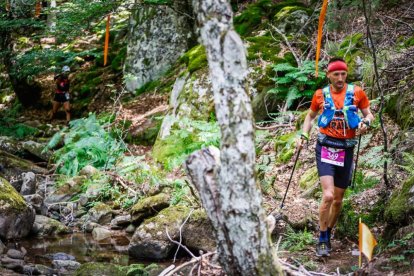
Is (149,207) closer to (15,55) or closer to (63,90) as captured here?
(63,90)

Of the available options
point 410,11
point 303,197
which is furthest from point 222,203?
point 410,11

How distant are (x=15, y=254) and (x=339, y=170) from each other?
15.2ft

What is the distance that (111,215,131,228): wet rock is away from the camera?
8.48m

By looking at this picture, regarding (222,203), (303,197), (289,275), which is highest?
(222,203)

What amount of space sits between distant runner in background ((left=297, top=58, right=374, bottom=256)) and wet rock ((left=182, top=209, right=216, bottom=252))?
178cm

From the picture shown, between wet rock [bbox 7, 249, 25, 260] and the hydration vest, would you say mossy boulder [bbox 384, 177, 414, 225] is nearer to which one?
the hydration vest

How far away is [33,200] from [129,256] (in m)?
2.87

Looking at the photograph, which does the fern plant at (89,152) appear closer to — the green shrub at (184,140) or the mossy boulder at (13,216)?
the green shrub at (184,140)

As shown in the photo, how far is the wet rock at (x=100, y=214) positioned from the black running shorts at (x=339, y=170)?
4.74m

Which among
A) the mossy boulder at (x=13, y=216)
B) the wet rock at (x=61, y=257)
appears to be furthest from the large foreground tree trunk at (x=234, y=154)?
the mossy boulder at (x=13, y=216)

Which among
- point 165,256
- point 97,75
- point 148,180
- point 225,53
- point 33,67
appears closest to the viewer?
point 225,53

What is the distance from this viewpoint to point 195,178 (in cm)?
365

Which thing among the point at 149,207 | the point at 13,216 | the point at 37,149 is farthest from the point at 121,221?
the point at 37,149

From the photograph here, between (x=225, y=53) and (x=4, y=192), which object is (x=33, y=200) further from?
(x=225, y=53)
